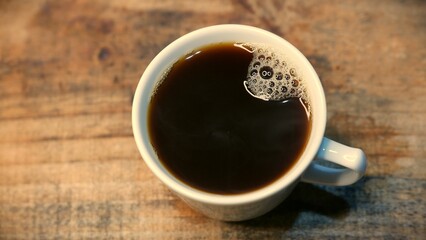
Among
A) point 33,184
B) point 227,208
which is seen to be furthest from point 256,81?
point 33,184

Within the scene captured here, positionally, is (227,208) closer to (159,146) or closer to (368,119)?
(159,146)

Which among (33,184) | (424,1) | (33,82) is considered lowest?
(33,184)

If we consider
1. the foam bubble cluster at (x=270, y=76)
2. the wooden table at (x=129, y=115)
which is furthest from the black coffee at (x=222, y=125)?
the wooden table at (x=129, y=115)

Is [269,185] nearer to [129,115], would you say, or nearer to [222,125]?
[222,125]

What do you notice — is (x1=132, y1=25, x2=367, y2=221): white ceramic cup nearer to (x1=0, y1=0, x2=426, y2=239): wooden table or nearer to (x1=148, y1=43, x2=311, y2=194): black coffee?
(x1=148, y1=43, x2=311, y2=194): black coffee

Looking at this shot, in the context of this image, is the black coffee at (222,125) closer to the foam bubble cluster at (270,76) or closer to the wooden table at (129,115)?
the foam bubble cluster at (270,76)

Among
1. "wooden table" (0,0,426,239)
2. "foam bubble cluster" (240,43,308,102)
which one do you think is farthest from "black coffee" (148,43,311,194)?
"wooden table" (0,0,426,239)
